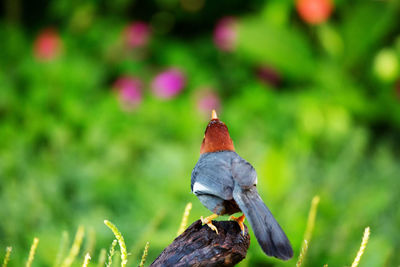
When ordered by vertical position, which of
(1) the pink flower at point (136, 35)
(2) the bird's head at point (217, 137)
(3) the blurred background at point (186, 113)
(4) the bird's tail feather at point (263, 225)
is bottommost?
(4) the bird's tail feather at point (263, 225)

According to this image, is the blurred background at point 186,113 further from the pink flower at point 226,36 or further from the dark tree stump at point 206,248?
the dark tree stump at point 206,248

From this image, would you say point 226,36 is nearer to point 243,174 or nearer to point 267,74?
point 267,74

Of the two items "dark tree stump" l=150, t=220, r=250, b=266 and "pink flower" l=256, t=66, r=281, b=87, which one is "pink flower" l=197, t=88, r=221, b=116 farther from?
"dark tree stump" l=150, t=220, r=250, b=266

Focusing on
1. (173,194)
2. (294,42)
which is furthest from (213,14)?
(173,194)

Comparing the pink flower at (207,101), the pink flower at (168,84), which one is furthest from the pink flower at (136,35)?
the pink flower at (207,101)

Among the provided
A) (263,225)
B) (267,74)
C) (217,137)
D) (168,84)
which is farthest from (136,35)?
(263,225)

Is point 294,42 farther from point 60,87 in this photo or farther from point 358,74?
point 60,87

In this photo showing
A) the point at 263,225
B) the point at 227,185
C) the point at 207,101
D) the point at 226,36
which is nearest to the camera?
the point at 263,225
